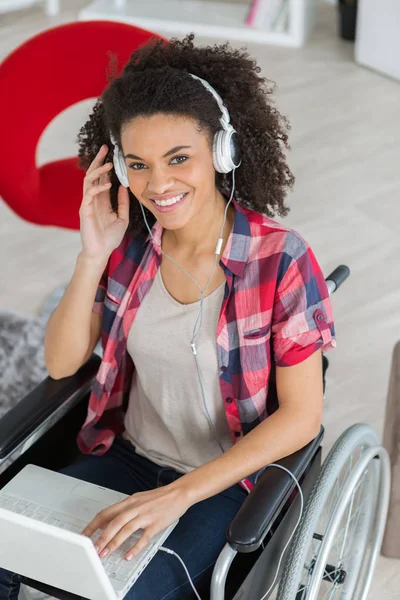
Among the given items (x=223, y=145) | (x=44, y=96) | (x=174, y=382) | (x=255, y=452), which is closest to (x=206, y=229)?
(x=223, y=145)

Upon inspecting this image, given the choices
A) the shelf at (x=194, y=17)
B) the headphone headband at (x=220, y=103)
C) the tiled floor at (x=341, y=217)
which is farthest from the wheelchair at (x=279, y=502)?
the shelf at (x=194, y=17)

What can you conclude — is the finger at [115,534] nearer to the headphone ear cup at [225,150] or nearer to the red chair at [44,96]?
the headphone ear cup at [225,150]

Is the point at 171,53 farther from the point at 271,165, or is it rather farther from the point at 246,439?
the point at 246,439

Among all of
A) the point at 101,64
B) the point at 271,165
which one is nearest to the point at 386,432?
the point at 271,165

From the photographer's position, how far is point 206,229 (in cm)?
170

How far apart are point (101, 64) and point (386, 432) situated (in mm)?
1274

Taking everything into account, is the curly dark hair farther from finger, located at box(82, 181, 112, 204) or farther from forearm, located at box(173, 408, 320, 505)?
forearm, located at box(173, 408, 320, 505)

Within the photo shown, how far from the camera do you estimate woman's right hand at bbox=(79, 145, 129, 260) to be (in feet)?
5.57

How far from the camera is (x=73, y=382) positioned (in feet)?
5.83

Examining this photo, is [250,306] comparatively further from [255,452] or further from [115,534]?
[115,534]

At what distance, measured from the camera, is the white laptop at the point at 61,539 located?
129cm

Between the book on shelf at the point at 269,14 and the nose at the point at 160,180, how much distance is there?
12.0 feet

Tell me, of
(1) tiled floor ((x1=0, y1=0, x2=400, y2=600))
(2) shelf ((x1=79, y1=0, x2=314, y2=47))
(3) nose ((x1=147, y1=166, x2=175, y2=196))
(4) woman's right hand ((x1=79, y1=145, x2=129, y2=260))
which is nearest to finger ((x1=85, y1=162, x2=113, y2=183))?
(4) woman's right hand ((x1=79, y1=145, x2=129, y2=260))

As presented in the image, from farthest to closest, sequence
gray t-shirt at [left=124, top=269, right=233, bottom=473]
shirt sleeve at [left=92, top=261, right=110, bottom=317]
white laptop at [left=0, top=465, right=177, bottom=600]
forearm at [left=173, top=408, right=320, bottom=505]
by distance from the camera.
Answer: shirt sleeve at [left=92, top=261, right=110, bottom=317] < gray t-shirt at [left=124, top=269, right=233, bottom=473] < forearm at [left=173, top=408, right=320, bottom=505] < white laptop at [left=0, top=465, right=177, bottom=600]
